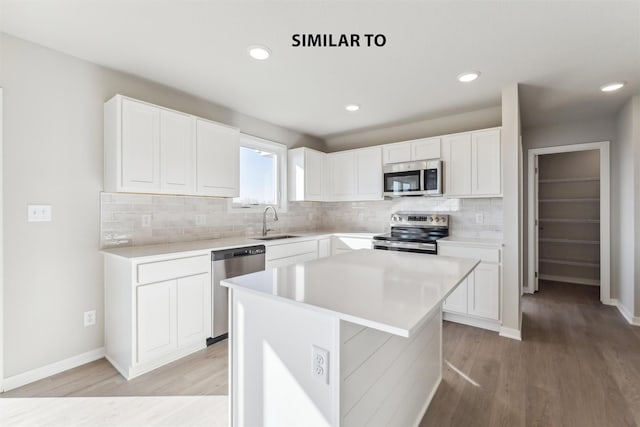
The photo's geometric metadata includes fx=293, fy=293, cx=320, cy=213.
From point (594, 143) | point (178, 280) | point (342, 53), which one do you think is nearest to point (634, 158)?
point (594, 143)

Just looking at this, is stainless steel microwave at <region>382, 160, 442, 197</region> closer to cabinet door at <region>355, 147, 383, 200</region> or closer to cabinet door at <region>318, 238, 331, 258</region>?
cabinet door at <region>355, 147, 383, 200</region>

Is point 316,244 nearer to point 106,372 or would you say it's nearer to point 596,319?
point 106,372

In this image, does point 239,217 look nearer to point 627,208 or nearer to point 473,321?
point 473,321

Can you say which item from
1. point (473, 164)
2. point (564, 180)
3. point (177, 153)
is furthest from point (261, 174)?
point (564, 180)

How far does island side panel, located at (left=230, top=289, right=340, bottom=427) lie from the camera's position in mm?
1068

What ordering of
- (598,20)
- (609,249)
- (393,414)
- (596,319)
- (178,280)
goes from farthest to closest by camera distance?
(609,249), (596,319), (178,280), (598,20), (393,414)

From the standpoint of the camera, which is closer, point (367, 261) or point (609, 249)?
point (367, 261)

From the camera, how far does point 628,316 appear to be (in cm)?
326

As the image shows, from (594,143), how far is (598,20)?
8.97 feet

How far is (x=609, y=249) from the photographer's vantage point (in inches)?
149

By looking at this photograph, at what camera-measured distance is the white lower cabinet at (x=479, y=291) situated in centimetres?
295

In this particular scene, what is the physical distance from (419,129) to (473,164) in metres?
1.06

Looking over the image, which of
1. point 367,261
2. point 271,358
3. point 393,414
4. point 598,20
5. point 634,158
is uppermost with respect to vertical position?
point 598,20

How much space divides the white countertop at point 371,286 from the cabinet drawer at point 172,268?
44.8 inches
